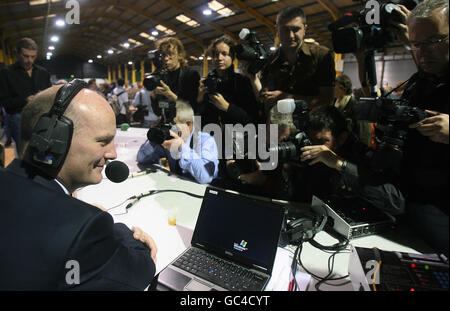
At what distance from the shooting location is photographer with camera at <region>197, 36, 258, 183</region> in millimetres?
1699

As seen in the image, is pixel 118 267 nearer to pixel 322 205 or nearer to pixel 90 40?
pixel 322 205

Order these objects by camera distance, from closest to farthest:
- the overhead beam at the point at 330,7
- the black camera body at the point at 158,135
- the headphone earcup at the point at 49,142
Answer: the headphone earcup at the point at 49,142 → the black camera body at the point at 158,135 → the overhead beam at the point at 330,7

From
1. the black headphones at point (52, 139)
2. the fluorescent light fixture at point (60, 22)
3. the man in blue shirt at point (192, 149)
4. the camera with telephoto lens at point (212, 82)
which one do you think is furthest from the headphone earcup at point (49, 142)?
the fluorescent light fixture at point (60, 22)

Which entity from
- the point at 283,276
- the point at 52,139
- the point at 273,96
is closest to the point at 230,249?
the point at 283,276

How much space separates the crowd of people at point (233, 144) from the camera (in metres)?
0.48

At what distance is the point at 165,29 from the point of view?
173cm

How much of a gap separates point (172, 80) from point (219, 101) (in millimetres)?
349

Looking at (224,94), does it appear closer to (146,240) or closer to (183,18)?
(183,18)

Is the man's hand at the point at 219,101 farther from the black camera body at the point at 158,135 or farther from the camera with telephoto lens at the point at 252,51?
the black camera body at the point at 158,135

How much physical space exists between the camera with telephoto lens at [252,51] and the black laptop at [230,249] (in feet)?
3.42

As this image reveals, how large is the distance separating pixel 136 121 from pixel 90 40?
107cm

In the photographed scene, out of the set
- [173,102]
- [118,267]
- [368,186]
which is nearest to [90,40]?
[173,102]

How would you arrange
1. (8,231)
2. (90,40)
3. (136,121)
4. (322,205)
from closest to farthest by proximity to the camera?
(8,231) < (322,205) < (90,40) < (136,121)

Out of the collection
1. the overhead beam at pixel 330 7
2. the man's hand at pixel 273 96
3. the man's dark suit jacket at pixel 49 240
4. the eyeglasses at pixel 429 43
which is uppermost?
the overhead beam at pixel 330 7
